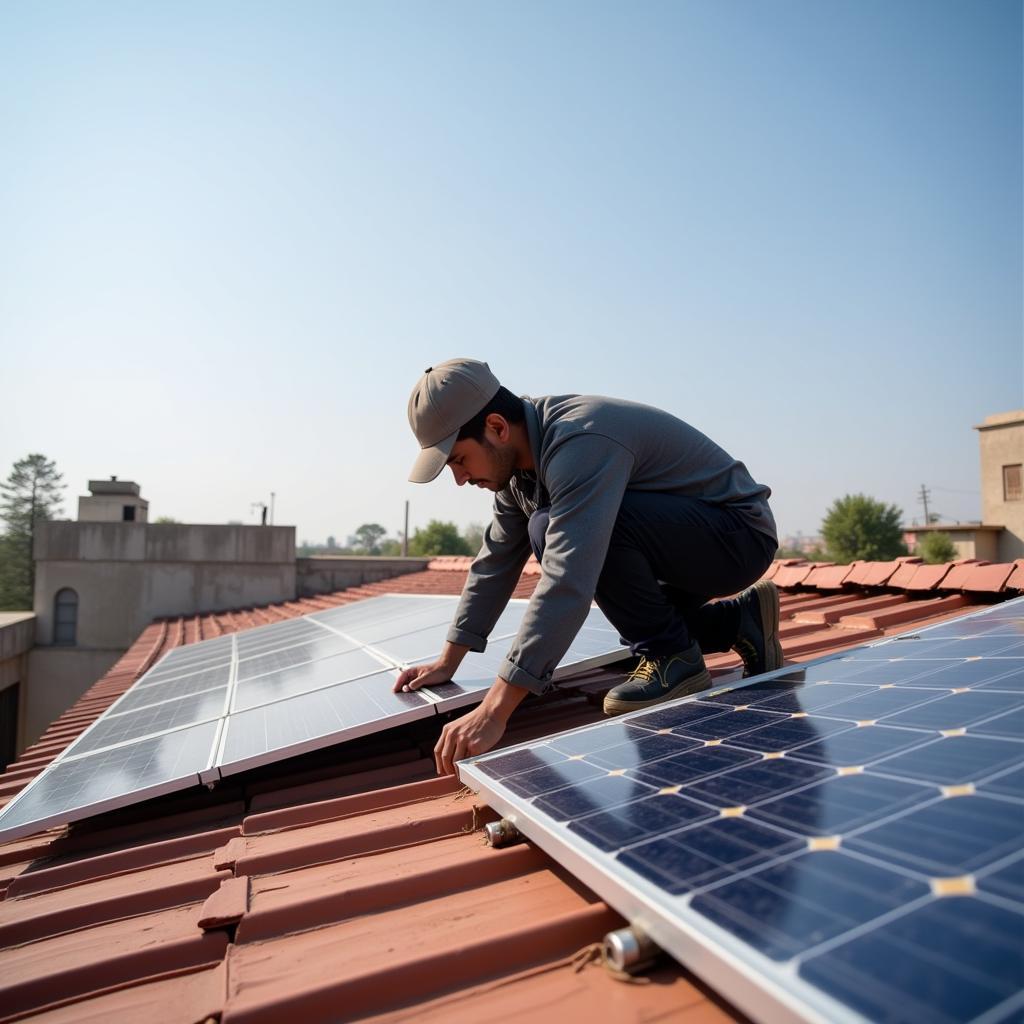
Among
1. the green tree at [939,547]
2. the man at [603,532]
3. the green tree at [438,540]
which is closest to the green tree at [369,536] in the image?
the green tree at [438,540]

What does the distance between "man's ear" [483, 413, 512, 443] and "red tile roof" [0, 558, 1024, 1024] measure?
113cm

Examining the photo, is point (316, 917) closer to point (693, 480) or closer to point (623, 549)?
point (623, 549)

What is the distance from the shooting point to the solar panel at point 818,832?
914mm

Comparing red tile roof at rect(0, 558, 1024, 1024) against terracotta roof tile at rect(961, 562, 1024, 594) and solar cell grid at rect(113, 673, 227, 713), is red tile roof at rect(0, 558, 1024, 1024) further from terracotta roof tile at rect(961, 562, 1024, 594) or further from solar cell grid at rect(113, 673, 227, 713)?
terracotta roof tile at rect(961, 562, 1024, 594)

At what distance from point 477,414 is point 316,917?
1.73m

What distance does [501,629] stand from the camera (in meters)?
4.02

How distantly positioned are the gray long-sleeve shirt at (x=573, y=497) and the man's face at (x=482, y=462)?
0.11 m

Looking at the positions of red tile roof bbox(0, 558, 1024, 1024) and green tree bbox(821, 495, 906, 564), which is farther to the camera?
green tree bbox(821, 495, 906, 564)

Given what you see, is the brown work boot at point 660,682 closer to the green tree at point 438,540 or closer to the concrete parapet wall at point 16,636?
the concrete parapet wall at point 16,636

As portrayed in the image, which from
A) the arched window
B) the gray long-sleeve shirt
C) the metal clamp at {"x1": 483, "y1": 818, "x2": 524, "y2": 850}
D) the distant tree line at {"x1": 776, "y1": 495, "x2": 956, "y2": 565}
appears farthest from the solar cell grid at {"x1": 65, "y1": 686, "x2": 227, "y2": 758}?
the distant tree line at {"x1": 776, "y1": 495, "x2": 956, "y2": 565}

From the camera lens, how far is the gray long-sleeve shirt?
7.68 feet

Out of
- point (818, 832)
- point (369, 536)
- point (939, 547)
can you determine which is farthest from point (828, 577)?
point (369, 536)

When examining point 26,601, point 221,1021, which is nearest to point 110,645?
point 221,1021

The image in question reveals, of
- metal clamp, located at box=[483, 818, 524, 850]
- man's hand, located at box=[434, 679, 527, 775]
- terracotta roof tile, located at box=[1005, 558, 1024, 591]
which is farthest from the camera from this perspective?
terracotta roof tile, located at box=[1005, 558, 1024, 591]
